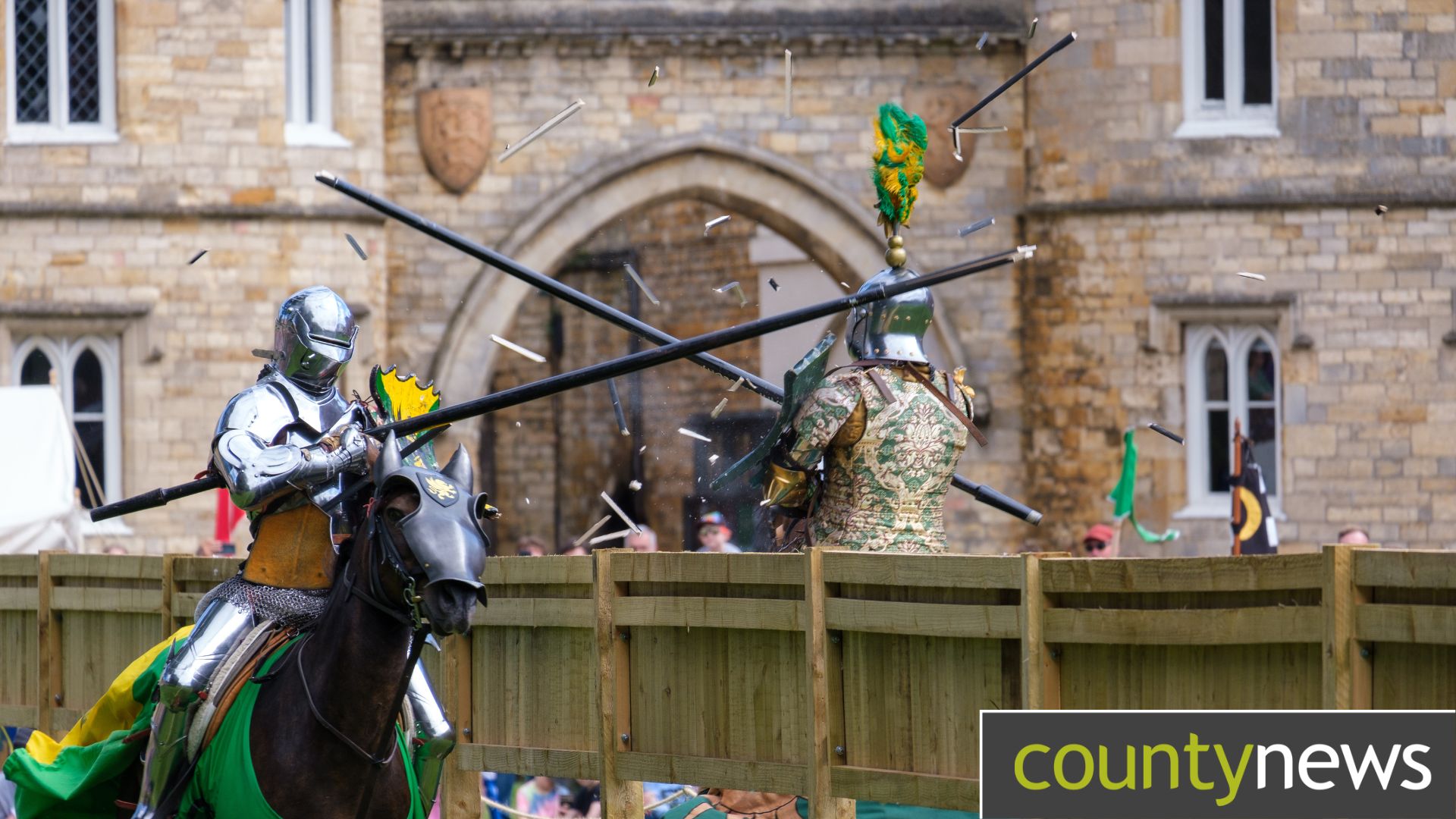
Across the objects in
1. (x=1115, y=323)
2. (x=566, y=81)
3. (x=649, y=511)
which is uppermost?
(x=566, y=81)

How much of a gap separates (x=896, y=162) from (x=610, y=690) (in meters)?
2.29

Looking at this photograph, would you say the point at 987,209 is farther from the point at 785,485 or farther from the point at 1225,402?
the point at 785,485

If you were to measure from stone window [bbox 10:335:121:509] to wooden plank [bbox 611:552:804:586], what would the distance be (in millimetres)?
11724

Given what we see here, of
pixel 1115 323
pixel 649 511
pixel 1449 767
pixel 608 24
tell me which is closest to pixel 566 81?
pixel 608 24

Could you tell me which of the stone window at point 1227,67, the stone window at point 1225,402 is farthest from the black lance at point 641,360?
the stone window at point 1227,67

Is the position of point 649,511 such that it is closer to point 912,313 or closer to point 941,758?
point 912,313

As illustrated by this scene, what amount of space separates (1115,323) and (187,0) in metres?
7.98

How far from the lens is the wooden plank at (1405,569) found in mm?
4953

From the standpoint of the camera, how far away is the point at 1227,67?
18.4 m

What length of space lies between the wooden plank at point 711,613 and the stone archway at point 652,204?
1168 cm

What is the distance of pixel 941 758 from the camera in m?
6.17

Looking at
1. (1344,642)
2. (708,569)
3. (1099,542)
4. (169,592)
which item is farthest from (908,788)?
(1099,542)

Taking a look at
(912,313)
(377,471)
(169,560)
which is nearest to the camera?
(377,471)

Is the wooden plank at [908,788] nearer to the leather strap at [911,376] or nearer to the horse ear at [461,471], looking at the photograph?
the horse ear at [461,471]
